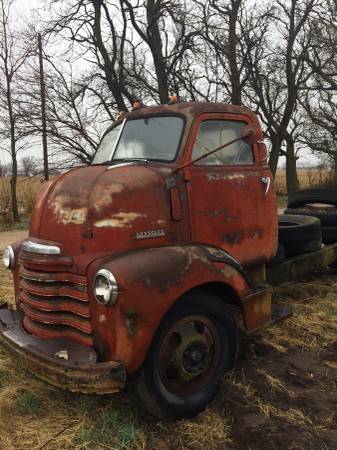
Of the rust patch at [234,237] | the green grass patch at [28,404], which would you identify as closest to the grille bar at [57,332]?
the green grass patch at [28,404]

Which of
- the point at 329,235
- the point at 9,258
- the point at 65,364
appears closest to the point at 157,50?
the point at 329,235

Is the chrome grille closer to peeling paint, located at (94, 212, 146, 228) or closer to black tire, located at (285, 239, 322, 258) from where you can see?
peeling paint, located at (94, 212, 146, 228)


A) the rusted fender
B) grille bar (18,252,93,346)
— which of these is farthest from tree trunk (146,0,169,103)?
the rusted fender

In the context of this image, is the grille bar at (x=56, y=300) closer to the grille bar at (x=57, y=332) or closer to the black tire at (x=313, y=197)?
the grille bar at (x=57, y=332)

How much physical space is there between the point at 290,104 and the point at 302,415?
18607mm

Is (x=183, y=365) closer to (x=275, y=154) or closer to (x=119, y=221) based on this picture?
(x=119, y=221)

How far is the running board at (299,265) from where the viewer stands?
17.4 feet

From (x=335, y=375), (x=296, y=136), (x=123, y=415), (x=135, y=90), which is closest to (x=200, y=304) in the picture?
(x=123, y=415)

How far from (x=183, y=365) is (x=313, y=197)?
4.52 m

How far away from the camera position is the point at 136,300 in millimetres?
2973

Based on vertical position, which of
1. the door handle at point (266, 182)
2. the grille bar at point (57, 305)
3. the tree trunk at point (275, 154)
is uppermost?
the tree trunk at point (275, 154)

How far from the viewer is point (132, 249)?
334cm

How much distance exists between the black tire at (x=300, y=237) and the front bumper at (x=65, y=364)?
332 cm

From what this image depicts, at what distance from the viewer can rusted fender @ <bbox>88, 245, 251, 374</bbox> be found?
297 cm
